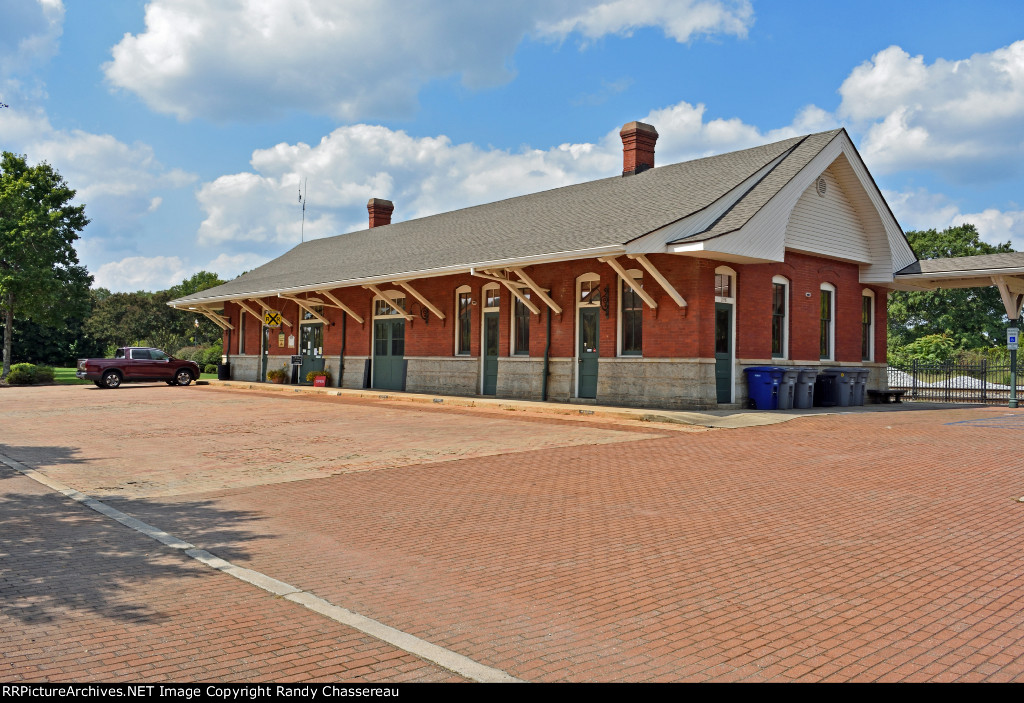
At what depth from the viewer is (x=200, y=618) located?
16.2ft

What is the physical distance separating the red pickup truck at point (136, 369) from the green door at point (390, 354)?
10.9 metres

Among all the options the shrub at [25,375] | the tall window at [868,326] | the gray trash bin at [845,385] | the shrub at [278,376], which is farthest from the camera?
the shrub at [25,375]

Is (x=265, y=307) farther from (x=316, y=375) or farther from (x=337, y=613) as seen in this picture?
(x=337, y=613)

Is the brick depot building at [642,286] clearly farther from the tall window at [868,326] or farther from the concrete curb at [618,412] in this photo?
the concrete curb at [618,412]

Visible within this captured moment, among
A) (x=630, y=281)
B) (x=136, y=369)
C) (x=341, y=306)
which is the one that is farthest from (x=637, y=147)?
(x=136, y=369)

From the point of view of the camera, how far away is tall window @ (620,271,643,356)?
20.0 m

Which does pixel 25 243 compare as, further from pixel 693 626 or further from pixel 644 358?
pixel 693 626

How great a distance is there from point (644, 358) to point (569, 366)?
95.4 inches

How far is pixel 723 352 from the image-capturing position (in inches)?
771

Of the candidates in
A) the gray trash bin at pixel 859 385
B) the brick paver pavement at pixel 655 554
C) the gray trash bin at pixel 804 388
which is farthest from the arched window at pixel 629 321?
the brick paver pavement at pixel 655 554

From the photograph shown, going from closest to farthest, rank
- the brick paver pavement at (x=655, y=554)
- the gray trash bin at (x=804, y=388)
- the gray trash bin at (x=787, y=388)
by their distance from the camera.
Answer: the brick paver pavement at (x=655, y=554), the gray trash bin at (x=787, y=388), the gray trash bin at (x=804, y=388)

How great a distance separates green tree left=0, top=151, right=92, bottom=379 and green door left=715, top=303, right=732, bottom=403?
31.3m

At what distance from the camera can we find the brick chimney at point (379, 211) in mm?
39156

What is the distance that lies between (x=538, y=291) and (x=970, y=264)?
40.3ft
